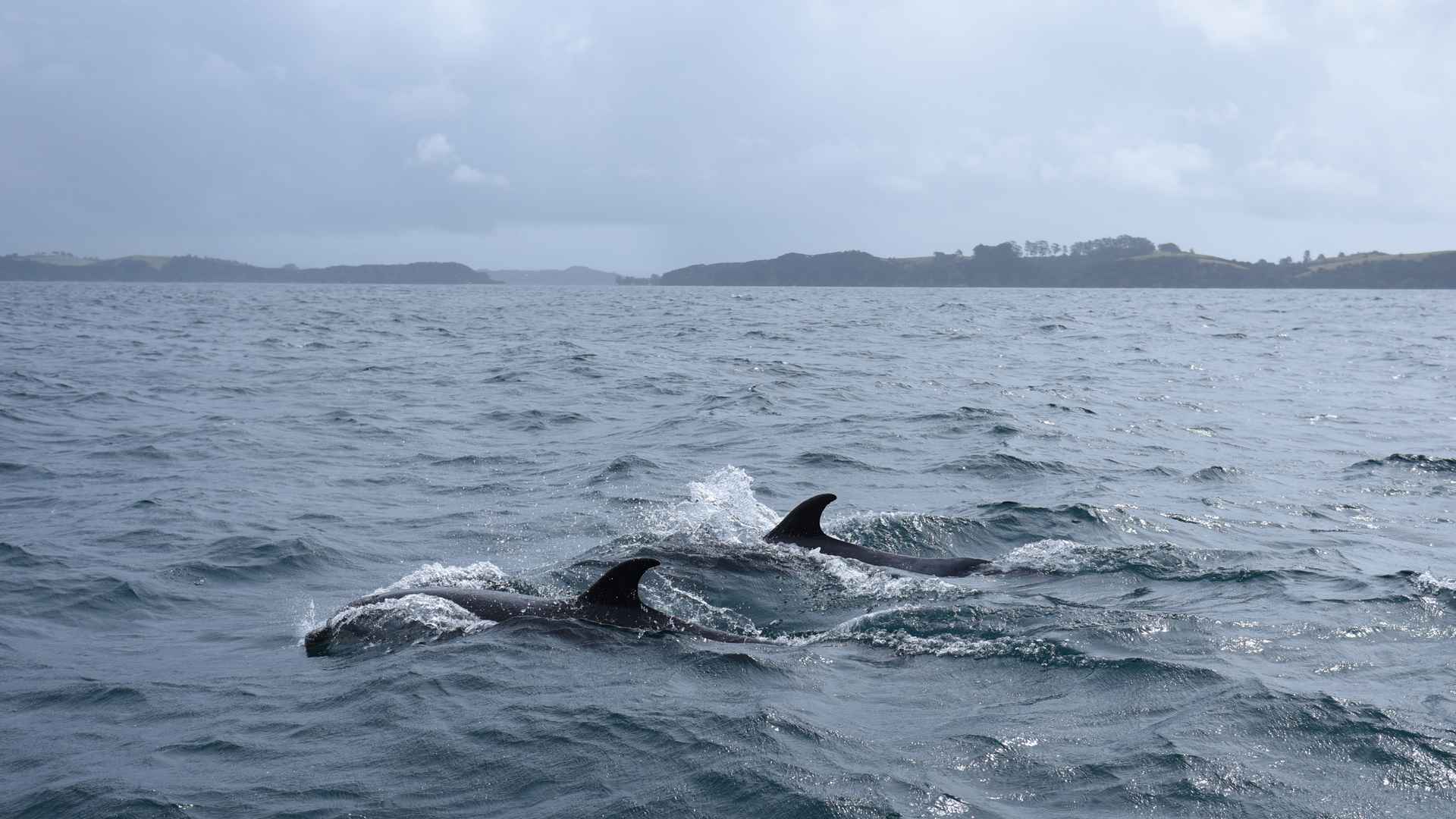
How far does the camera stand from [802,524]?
41.5 ft

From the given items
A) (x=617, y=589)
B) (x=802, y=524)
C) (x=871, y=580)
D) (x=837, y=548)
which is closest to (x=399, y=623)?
(x=617, y=589)

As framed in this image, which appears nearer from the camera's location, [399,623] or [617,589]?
[617,589]

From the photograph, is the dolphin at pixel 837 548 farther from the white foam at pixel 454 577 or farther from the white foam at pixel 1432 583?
the white foam at pixel 1432 583

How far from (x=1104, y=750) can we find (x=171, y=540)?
34.1ft

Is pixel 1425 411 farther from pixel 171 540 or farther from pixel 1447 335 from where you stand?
pixel 1447 335

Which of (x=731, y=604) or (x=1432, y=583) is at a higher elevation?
(x=1432, y=583)

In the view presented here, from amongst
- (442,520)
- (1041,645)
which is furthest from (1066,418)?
(1041,645)

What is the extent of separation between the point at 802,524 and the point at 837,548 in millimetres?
443

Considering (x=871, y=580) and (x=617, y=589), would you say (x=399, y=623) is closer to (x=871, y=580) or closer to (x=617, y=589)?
(x=617, y=589)

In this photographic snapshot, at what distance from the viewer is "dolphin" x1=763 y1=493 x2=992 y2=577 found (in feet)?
39.4

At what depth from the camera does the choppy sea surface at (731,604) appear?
6.87 metres

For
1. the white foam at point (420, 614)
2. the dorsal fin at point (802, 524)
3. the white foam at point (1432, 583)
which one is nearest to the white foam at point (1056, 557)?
the dorsal fin at point (802, 524)

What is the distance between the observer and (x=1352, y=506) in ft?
50.3

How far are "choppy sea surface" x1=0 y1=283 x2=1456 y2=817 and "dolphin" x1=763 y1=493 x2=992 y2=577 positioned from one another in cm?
34
